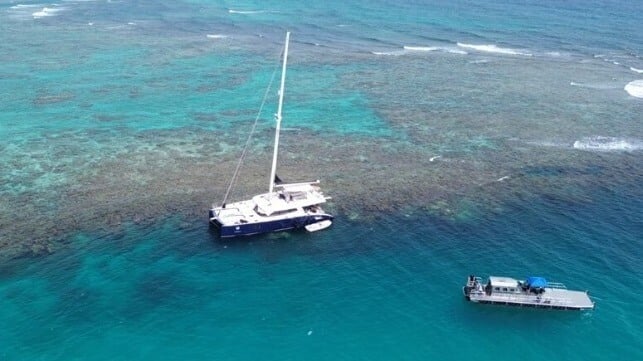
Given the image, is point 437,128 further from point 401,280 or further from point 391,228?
point 401,280

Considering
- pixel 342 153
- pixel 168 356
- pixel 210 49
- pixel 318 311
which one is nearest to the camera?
pixel 168 356

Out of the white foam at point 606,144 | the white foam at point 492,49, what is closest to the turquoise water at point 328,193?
the white foam at point 606,144

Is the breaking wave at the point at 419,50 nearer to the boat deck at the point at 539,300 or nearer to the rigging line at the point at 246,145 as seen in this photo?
the rigging line at the point at 246,145

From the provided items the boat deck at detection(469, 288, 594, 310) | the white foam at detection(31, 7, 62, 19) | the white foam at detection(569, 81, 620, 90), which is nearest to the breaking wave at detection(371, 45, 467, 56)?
the white foam at detection(569, 81, 620, 90)

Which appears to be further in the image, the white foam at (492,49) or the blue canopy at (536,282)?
the white foam at (492,49)

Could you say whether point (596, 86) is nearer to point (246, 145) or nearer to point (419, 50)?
point (419, 50)

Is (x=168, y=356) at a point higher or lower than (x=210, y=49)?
lower

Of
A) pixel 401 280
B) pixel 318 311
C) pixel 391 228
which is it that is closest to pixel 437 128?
pixel 391 228
